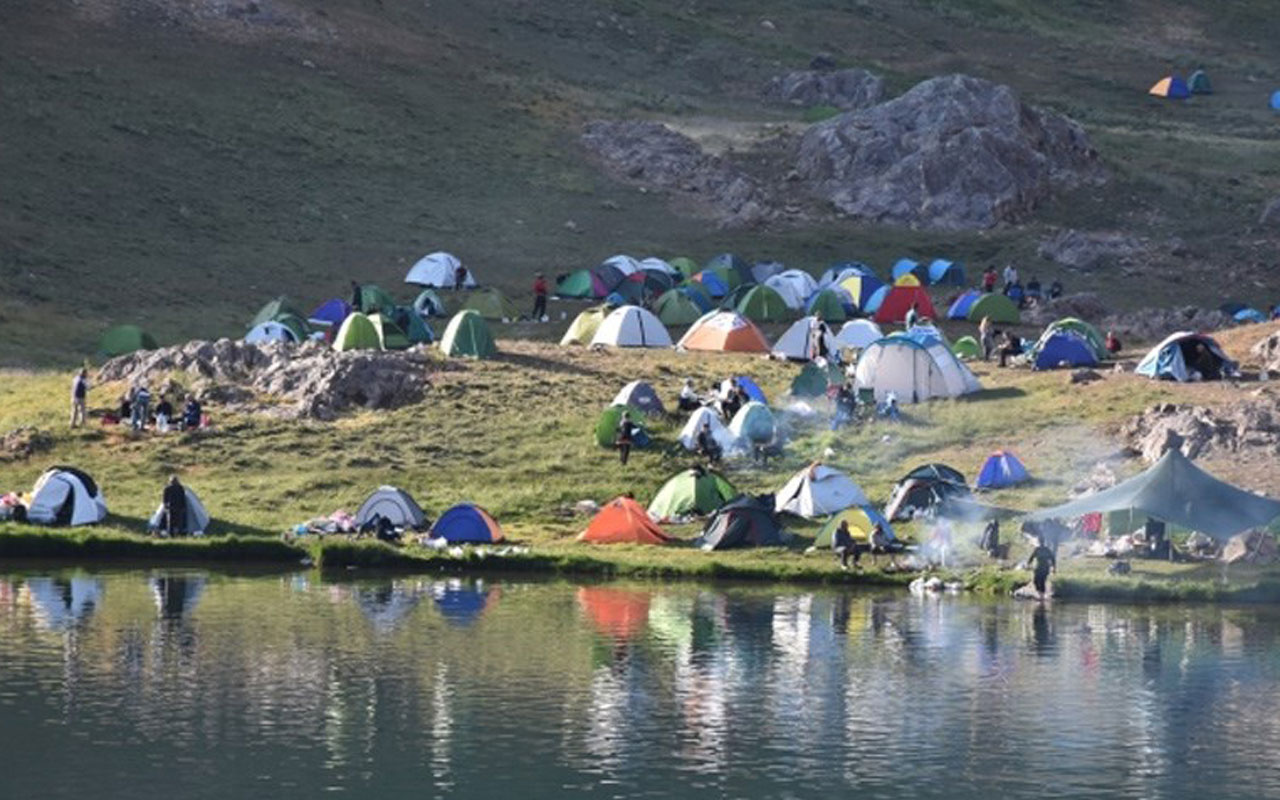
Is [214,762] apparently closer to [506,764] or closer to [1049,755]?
[506,764]

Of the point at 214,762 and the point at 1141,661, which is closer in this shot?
the point at 214,762

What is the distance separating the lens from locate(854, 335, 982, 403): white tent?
75.9 metres

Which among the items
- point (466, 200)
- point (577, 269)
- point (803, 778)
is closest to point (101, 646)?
point (803, 778)

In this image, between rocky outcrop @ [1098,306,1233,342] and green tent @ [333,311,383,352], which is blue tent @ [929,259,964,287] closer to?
rocky outcrop @ [1098,306,1233,342]

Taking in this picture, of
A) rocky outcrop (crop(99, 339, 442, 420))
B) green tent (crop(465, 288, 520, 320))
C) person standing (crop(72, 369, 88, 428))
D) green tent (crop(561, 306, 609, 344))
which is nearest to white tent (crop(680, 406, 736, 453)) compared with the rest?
rocky outcrop (crop(99, 339, 442, 420))

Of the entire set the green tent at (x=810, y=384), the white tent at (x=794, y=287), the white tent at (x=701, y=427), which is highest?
the white tent at (x=794, y=287)

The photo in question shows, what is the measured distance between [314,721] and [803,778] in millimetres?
9581

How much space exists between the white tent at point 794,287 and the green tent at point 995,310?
664 centimetres

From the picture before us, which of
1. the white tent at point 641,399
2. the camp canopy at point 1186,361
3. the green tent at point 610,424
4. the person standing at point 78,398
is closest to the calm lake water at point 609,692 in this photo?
the green tent at point 610,424

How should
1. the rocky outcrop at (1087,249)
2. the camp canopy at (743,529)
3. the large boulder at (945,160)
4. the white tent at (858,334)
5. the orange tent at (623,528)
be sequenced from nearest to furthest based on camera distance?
the camp canopy at (743,529), the orange tent at (623,528), the white tent at (858,334), the rocky outcrop at (1087,249), the large boulder at (945,160)

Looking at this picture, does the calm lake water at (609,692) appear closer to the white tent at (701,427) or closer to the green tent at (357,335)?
the white tent at (701,427)

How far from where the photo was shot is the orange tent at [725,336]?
3445 inches

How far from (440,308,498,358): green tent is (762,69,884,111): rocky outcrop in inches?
2337

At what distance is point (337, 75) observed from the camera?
124 m
